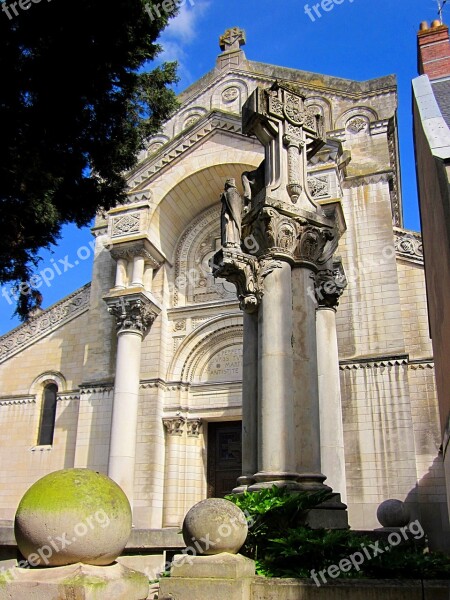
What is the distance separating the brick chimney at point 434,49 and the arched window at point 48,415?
16131 millimetres

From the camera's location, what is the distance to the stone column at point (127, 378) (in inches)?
666

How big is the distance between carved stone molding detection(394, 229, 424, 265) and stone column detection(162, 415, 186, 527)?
855 cm

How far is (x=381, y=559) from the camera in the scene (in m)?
5.88

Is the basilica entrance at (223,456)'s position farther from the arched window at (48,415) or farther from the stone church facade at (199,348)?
the arched window at (48,415)

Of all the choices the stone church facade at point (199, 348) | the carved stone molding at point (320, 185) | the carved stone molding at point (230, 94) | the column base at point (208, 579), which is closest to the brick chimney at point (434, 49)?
the stone church facade at point (199, 348)

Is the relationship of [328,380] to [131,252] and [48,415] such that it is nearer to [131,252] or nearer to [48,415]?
[131,252]

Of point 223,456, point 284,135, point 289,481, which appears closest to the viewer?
point 289,481

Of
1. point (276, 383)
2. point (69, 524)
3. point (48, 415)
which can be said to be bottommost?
point (69, 524)

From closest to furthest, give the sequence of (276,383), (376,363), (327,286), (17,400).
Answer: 1. (276,383)
2. (327,286)
3. (376,363)
4. (17,400)

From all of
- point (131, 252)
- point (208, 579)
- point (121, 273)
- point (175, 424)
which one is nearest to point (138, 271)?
point (121, 273)

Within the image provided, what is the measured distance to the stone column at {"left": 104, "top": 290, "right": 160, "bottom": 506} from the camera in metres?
16.9

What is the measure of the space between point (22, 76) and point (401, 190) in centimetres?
2003

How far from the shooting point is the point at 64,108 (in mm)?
10281

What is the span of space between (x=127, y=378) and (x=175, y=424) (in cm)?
214
